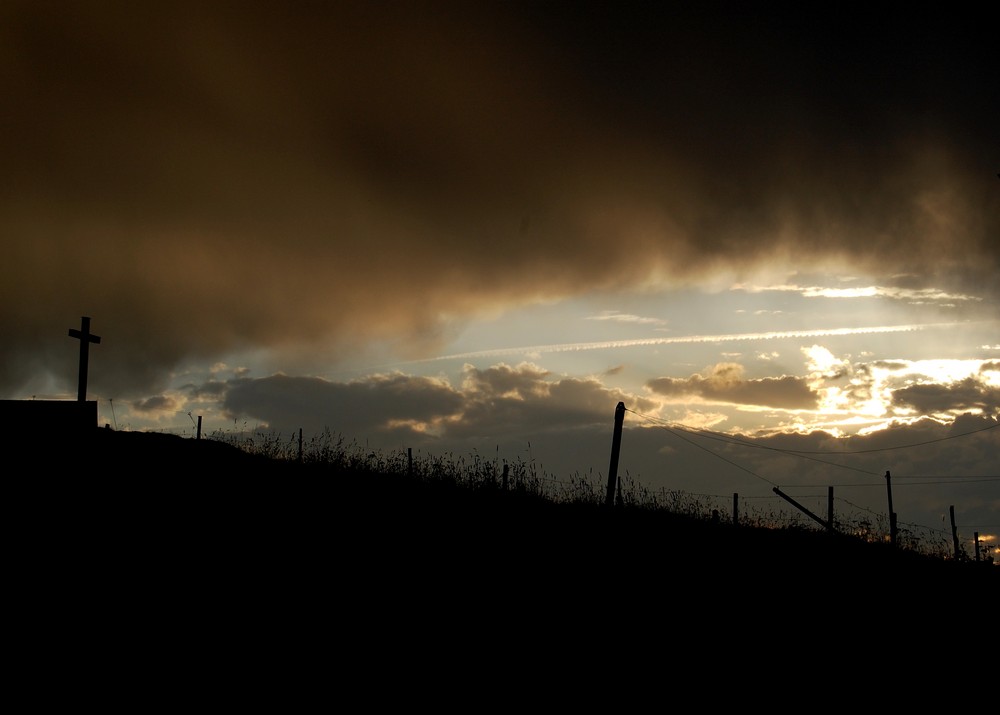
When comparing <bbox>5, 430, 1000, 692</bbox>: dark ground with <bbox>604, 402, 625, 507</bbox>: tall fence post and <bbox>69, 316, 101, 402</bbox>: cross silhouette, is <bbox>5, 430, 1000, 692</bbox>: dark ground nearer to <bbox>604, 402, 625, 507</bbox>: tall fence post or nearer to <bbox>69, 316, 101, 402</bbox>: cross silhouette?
<bbox>604, 402, 625, 507</bbox>: tall fence post

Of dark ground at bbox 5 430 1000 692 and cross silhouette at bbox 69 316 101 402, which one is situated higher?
cross silhouette at bbox 69 316 101 402

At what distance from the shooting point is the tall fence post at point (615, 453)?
21.3 metres

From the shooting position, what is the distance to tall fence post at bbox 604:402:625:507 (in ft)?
69.9

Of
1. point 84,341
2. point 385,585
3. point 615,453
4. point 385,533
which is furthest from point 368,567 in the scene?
point 84,341

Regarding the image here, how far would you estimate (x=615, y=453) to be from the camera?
75.0 feet

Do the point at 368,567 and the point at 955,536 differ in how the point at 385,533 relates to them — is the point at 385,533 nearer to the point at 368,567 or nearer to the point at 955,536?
the point at 368,567

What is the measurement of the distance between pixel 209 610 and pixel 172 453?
14.0 m

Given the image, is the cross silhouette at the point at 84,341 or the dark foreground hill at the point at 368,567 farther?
the cross silhouette at the point at 84,341

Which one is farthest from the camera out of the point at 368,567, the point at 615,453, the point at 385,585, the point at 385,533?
the point at 615,453

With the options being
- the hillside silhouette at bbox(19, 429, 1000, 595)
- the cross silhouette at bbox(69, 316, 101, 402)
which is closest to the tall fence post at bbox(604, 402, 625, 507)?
the hillside silhouette at bbox(19, 429, 1000, 595)

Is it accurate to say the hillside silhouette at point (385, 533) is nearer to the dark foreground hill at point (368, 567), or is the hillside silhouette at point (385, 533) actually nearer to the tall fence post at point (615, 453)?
the dark foreground hill at point (368, 567)

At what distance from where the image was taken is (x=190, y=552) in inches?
343

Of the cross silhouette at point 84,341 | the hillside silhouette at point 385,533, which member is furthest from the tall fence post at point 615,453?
the cross silhouette at point 84,341

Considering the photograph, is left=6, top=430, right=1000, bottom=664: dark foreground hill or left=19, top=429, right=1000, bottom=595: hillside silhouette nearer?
left=6, top=430, right=1000, bottom=664: dark foreground hill
